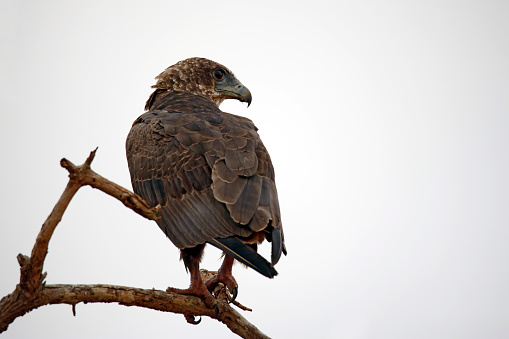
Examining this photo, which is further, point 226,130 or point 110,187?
point 226,130

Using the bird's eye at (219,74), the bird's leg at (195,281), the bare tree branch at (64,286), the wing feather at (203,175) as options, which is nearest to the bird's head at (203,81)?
the bird's eye at (219,74)

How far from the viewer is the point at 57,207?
413cm

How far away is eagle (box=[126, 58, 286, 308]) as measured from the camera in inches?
219

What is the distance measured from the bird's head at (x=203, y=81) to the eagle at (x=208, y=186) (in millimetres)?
1372

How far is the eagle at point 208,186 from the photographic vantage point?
219 inches

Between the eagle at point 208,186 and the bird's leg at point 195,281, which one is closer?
the eagle at point 208,186

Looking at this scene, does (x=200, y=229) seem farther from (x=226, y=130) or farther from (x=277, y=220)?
(x=226, y=130)

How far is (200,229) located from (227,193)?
0.44m

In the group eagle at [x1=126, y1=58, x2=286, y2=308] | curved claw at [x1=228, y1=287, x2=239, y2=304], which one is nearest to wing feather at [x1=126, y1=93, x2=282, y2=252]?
eagle at [x1=126, y1=58, x2=286, y2=308]

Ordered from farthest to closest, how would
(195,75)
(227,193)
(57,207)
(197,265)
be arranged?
(195,75) → (197,265) → (227,193) → (57,207)

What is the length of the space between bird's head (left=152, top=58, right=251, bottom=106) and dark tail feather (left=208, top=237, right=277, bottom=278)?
12.4 ft

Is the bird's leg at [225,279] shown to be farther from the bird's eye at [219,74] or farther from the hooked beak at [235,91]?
the bird's eye at [219,74]

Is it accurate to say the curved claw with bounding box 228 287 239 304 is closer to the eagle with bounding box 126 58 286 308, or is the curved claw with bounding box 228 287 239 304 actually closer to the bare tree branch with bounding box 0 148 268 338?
the eagle with bounding box 126 58 286 308

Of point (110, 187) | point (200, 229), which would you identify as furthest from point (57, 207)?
A: point (200, 229)
